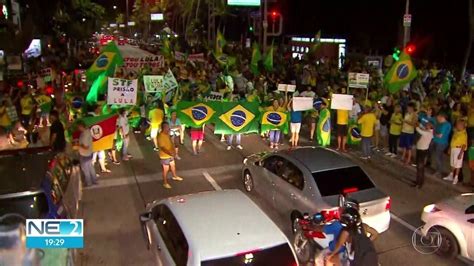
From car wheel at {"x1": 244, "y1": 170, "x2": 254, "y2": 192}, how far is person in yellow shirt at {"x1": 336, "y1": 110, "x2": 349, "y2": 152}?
4.44 m

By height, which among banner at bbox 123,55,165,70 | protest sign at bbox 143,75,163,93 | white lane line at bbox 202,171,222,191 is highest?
banner at bbox 123,55,165,70

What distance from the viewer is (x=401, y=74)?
1539cm

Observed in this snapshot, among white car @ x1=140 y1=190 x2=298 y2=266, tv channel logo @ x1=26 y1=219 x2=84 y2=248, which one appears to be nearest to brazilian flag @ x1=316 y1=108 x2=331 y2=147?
white car @ x1=140 y1=190 x2=298 y2=266

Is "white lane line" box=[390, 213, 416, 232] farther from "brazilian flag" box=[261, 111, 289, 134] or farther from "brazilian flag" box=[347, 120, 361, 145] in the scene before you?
"brazilian flag" box=[261, 111, 289, 134]

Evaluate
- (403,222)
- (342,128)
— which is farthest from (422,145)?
(342,128)

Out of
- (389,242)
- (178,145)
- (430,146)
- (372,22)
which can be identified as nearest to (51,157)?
(389,242)

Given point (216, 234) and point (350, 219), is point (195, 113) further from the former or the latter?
point (350, 219)

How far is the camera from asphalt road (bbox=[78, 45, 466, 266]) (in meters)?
8.45

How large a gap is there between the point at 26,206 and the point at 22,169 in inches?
44.9

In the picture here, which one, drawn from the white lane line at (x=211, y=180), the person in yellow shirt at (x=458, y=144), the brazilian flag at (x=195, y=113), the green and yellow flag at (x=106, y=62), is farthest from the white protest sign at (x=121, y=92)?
the person in yellow shirt at (x=458, y=144)

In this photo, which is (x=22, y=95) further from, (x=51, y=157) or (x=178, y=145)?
(x=51, y=157)

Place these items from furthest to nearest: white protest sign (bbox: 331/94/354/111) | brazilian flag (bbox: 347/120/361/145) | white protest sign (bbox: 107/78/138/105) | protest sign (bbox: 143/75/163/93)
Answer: protest sign (bbox: 143/75/163/93) → brazilian flag (bbox: 347/120/361/145) → white protest sign (bbox: 331/94/354/111) → white protest sign (bbox: 107/78/138/105)

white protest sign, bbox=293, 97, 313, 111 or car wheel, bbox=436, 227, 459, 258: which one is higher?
white protest sign, bbox=293, 97, 313, 111

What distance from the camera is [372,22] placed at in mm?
38000
